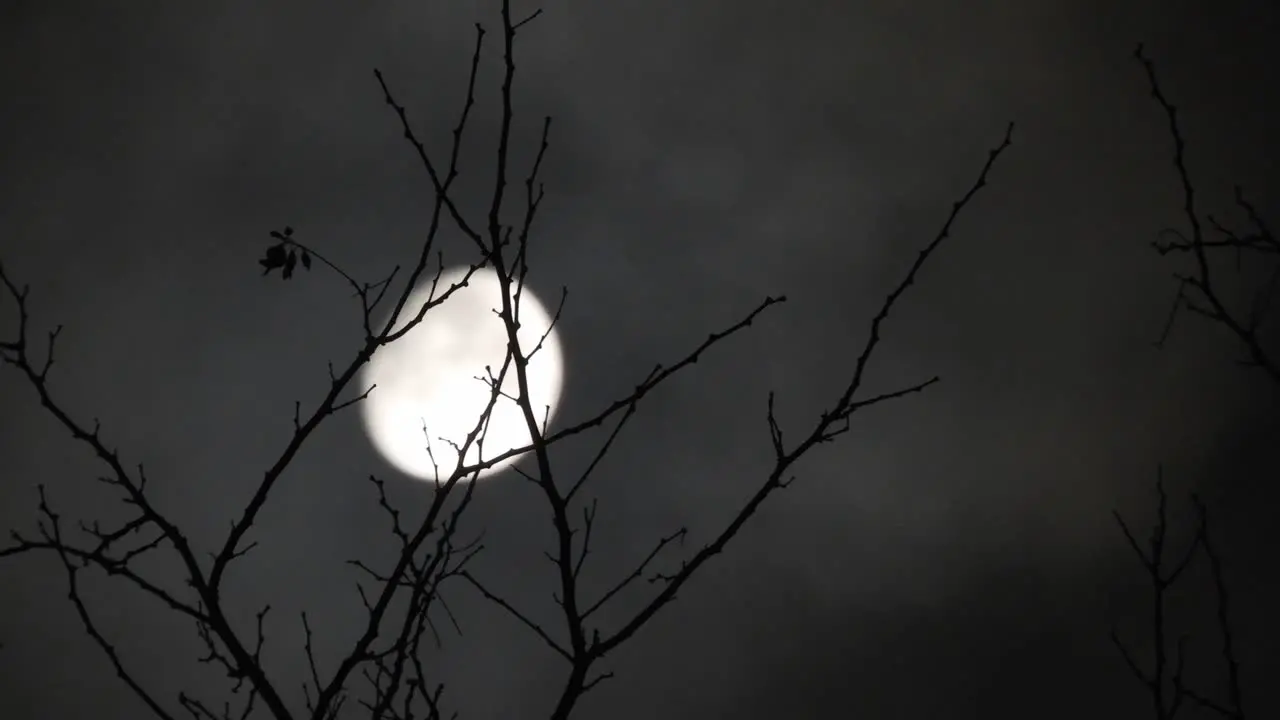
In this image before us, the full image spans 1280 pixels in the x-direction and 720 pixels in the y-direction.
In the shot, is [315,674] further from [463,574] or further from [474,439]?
[474,439]

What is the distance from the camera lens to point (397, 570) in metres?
3.62

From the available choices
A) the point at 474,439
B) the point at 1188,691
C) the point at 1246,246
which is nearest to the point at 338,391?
the point at 474,439

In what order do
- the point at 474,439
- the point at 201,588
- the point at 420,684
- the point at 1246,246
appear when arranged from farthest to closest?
the point at 420,684 → the point at 474,439 → the point at 201,588 → the point at 1246,246

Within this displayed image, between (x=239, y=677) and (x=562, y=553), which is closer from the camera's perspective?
(x=562, y=553)

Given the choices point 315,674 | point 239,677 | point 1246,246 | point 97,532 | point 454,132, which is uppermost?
point 454,132

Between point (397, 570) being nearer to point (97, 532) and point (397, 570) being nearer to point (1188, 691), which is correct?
point (97, 532)

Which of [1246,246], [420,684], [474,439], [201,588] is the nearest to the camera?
[1246,246]

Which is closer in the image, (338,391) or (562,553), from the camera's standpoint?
(562,553)

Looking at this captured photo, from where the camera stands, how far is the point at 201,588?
3.49m

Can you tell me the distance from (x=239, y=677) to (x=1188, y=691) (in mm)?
4554

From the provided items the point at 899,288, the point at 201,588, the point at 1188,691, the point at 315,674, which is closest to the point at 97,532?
the point at 201,588

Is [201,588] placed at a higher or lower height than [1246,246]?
lower

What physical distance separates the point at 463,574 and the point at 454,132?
217cm

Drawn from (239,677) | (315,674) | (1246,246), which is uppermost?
(1246,246)
